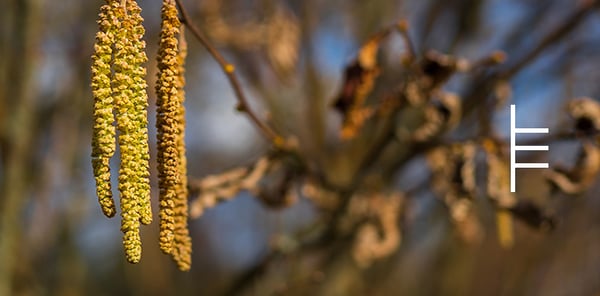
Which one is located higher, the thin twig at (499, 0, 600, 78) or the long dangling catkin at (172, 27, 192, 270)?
the thin twig at (499, 0, 600, 78)

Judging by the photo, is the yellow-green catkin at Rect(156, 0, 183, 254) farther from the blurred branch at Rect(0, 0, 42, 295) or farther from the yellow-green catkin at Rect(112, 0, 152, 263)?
the blurred branch at Rect(0, 0, 42, 295)

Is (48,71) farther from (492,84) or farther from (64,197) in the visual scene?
(492,84)

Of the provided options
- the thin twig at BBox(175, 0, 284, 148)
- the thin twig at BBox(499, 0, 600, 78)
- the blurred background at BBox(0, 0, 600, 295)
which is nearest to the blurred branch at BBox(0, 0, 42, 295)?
the blurred background at BBox(0, 0, 600, 295)

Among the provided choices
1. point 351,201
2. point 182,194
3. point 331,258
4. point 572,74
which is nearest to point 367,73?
point 351,201

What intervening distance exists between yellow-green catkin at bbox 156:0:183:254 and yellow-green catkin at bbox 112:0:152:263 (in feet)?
0.12

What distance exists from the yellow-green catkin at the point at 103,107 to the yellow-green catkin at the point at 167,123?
0.06 meters

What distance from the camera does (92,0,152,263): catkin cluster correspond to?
0.75 metres

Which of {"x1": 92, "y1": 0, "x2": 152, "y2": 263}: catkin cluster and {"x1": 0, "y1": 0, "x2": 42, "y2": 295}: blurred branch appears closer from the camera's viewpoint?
{"x1": 92, "y1": 0, "x2": 152, "y2": 263}: catkin cluster

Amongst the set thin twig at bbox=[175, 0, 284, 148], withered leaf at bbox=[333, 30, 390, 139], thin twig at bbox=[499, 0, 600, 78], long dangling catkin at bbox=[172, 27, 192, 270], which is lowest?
long dangling catkin at bbox=[172, 27, 192, 270]

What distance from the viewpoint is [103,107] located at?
76 cm

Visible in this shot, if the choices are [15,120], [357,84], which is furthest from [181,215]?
[15,120]

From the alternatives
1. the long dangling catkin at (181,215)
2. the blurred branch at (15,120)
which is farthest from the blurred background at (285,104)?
the long dangling catkin at (181,215)

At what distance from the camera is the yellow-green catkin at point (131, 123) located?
75 cm

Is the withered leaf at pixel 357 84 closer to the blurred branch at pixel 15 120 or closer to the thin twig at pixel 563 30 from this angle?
the thin twig at pixel 563 30
